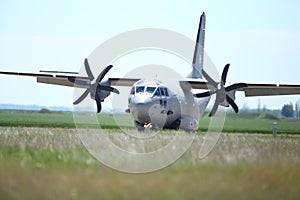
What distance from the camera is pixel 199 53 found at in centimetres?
3912

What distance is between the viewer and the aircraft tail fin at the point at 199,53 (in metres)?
37.9

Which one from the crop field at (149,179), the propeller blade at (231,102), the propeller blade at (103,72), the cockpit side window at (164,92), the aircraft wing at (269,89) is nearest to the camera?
the crop field at (149,179)

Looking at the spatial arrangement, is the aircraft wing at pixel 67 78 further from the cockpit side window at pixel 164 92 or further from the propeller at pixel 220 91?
the propeller at pixel 220 91

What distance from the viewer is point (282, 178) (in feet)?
35.0

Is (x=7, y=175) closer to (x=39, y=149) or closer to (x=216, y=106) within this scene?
(x=39, y=149)

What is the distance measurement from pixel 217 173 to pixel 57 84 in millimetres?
26390

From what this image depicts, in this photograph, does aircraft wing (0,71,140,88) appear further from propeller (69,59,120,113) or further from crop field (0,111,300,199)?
crop field (0,111,300,199)

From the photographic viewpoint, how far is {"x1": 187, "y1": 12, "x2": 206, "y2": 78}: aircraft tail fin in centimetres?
3794

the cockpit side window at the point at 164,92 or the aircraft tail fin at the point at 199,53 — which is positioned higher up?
the aircraft tail fin at the point at 199,53

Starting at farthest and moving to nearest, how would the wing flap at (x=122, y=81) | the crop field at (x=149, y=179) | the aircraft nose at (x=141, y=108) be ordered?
the wing flap at (x=122, y=81) < the aircraft nose at (x=141, y=108) < the crop field at (x=149, y=179)

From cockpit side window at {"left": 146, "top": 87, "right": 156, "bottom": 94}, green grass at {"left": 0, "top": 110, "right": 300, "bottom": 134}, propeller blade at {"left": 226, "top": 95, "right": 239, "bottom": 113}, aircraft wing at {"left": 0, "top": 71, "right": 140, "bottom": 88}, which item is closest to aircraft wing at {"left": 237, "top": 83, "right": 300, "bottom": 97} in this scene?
propeller blade at {"left": 226, "top": 95, "right": 239, "bottom": 113}

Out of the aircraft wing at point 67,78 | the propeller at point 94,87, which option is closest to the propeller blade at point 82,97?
the propeller at point 94,87

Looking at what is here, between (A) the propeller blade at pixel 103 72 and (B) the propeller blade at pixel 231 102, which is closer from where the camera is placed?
(A) the propeller blade at pixel 103 72

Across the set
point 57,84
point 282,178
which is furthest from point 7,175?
point 57,84
